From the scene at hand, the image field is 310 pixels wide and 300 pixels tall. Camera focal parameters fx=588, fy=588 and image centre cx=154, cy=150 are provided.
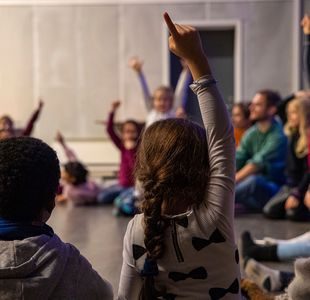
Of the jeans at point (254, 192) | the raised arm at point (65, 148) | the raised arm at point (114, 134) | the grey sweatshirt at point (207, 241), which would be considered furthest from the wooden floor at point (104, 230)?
the grey sweatshirt at point (207, 241)

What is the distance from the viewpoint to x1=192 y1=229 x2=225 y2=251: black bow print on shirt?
1185mm

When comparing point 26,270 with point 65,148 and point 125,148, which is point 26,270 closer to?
point 125,148

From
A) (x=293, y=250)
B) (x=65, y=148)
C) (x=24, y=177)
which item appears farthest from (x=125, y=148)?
(x=24, y=177)

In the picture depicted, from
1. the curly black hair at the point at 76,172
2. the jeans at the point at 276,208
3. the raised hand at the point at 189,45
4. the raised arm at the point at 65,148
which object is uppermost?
the raised hand at the point at 189,45

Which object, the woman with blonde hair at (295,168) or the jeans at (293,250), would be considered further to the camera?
the woman with blonde hair at (295,168)

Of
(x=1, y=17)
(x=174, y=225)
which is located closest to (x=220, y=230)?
(x=174, y=225)

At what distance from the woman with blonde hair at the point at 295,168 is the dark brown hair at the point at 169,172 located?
107 inches

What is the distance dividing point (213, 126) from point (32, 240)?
41 centimetres

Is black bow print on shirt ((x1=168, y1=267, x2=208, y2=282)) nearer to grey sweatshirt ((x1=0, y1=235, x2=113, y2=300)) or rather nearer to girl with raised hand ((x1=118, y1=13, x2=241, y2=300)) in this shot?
girl with raised hand ((x1=118, y1=13, x2=241, y2=300))

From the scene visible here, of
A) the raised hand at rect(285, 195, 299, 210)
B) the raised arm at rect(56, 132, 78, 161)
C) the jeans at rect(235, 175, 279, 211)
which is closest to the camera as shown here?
the raised hand at rect(285, 195, 299, 210)

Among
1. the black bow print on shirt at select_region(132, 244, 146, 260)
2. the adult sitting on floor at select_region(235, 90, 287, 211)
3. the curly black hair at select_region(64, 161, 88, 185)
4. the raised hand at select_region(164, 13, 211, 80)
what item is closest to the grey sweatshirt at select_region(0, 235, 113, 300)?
the black bow print on shirt at select_region(132, 244, 146, 260)

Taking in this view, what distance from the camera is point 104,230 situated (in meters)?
3.51

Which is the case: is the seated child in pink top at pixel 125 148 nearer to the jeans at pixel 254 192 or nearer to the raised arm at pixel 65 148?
the raised arm at pixel 65 148

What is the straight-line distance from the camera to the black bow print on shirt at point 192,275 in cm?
121
